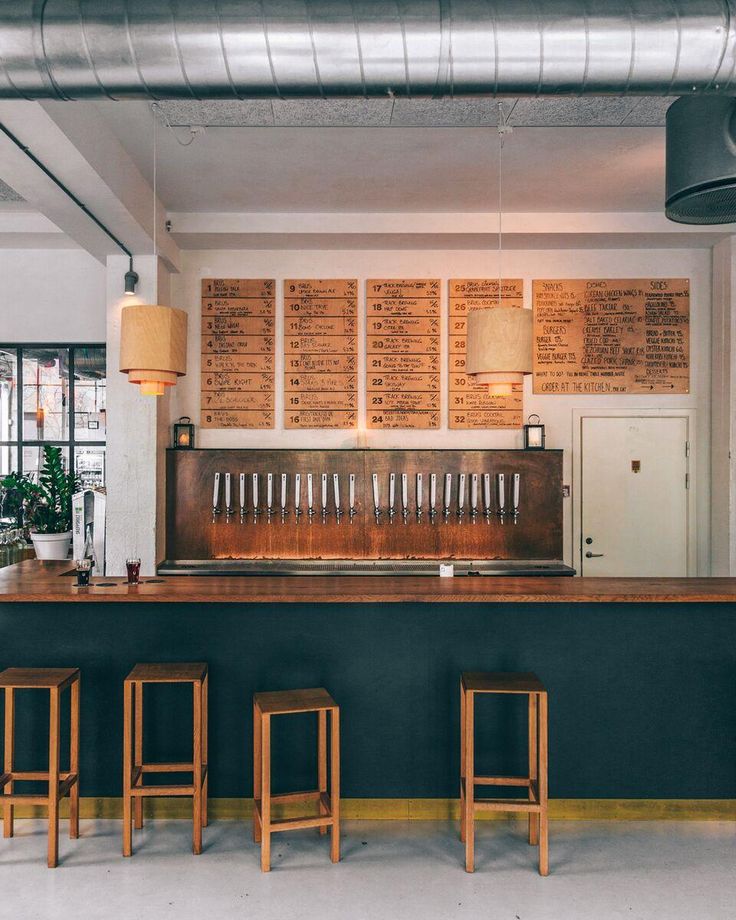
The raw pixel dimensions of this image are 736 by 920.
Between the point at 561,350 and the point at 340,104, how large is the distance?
Answer: 8.76 feet

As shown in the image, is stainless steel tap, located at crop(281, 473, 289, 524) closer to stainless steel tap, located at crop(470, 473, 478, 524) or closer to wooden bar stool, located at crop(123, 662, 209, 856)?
stainless steel tap, located at crop(470, 473, 478, 524)

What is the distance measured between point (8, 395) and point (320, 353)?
8.15 ft

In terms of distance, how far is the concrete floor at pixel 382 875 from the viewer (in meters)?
2.54

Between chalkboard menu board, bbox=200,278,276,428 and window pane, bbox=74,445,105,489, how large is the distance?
0.97 metres

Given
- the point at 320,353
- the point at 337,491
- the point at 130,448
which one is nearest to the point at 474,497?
the point at 337,491

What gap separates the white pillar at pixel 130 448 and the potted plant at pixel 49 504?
2.22 ft

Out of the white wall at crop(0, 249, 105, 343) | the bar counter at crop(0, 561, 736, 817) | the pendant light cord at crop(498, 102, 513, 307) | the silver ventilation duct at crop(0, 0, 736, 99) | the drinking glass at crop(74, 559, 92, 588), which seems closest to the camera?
the silver ventilation duct at crop(0, 0, 736, 99)

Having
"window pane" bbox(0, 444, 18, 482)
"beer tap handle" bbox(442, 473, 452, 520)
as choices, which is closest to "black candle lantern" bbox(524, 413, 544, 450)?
"beer tap handle" bbox(442, 473, 452, 520)

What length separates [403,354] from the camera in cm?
542

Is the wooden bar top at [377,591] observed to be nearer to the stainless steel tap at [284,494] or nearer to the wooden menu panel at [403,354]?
the stainless steel tap at [284,494]

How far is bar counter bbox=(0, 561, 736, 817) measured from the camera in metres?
3.19

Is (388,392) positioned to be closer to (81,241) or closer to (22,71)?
(81,241)

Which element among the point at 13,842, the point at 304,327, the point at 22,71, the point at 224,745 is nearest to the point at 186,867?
the point at 224,745

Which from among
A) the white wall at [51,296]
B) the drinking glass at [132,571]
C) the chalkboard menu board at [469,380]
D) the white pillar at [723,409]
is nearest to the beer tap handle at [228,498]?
the white wall at [51,296]
